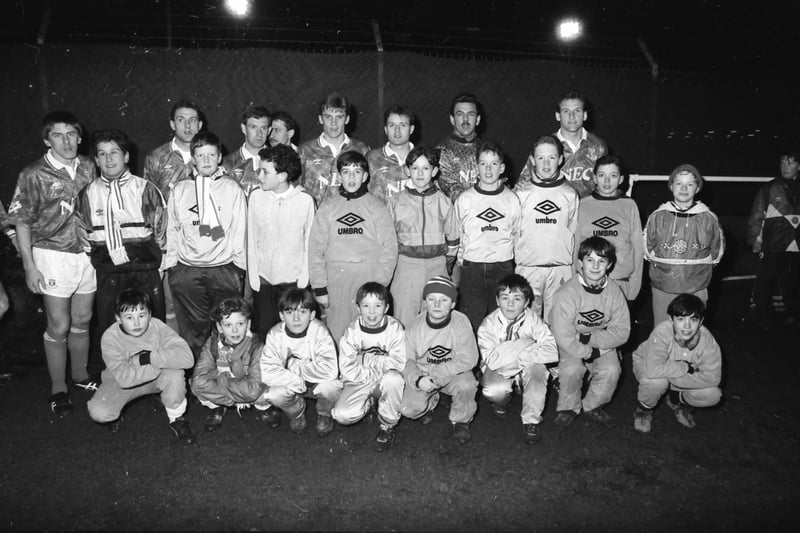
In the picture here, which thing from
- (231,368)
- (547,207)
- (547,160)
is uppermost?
(547,160)

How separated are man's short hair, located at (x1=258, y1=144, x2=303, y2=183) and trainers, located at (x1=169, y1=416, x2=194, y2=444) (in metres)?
1.90

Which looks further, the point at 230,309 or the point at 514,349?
the point at 514,349

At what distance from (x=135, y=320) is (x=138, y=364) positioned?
1.00 ft

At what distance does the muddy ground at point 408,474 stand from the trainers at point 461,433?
0.06 m

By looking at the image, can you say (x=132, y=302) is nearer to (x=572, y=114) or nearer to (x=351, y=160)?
(x=351, y=160)

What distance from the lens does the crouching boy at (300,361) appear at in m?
3.90

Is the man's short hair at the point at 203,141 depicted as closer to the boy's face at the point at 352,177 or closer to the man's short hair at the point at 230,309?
the boy's face at the point at 352,177

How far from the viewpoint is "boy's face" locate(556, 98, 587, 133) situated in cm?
511

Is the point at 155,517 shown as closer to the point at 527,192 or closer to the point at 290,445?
the point at 290,445

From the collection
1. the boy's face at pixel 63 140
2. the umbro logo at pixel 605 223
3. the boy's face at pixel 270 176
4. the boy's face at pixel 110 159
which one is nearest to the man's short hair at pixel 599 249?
the umbro logo at pixel 605 223

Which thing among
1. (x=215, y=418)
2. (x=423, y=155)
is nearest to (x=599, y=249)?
(x=423, y=155)

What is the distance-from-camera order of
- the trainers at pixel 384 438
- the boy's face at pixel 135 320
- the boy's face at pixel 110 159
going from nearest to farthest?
the trainers at pixel 384 438, the boy's face at pixel 135 320, the boy's face at pixel 110 159

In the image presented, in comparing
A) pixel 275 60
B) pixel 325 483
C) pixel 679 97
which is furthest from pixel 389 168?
pixel 679 97

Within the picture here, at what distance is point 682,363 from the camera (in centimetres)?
397
